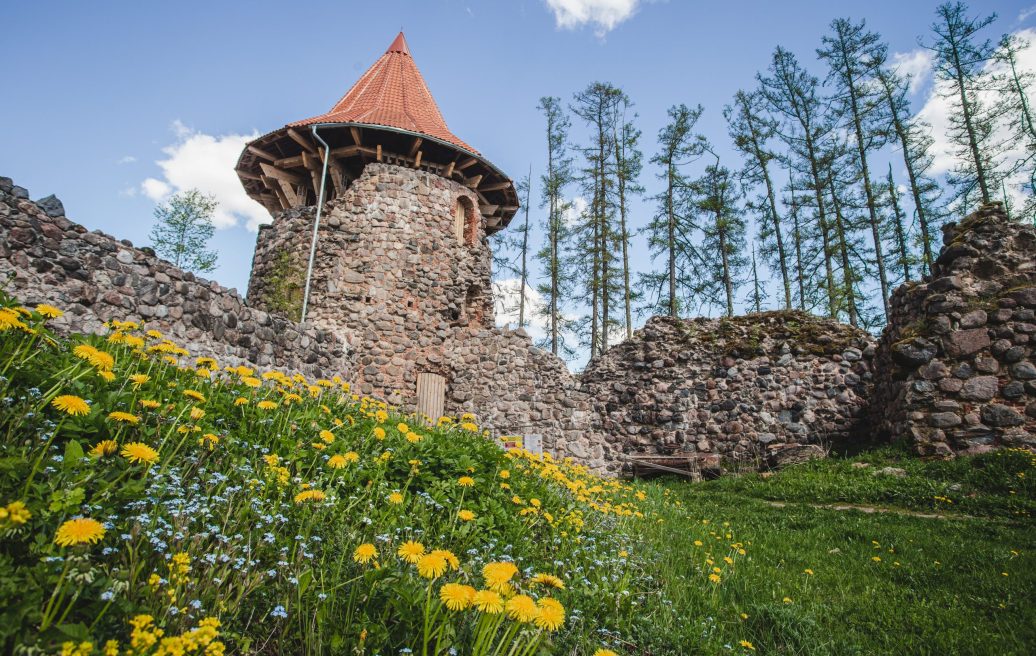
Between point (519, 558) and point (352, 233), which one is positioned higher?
point (352, 233)

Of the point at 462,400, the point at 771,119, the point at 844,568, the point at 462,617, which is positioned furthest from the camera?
the point at 771,119

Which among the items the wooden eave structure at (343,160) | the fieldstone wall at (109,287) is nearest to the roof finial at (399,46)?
the wooden eave structure at (343,160)

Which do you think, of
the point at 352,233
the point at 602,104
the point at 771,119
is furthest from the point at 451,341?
the point at 771,119

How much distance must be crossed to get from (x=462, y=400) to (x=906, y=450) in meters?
9.17

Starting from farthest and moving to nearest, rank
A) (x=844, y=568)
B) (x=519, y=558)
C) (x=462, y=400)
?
1. (x=462, y=400)
2. (x=844, y=568)
3. (x=519, y=558)

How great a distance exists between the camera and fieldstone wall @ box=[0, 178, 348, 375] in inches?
225

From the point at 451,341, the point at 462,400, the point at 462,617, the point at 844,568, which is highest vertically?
the point at 451,341

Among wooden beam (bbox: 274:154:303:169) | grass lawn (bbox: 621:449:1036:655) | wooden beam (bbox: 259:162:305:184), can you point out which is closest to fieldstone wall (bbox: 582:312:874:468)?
grass lawn (bbox: 621:449:1036:655)

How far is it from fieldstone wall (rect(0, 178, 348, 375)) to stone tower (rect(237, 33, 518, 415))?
12.9ft

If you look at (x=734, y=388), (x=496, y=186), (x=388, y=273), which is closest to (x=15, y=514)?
(x=388, y=273)

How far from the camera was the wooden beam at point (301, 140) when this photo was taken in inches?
517

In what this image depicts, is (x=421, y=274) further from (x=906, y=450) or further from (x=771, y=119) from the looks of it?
(x=771, y=119)

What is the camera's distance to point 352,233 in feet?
42.2

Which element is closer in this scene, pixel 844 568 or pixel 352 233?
pixel 844 568
